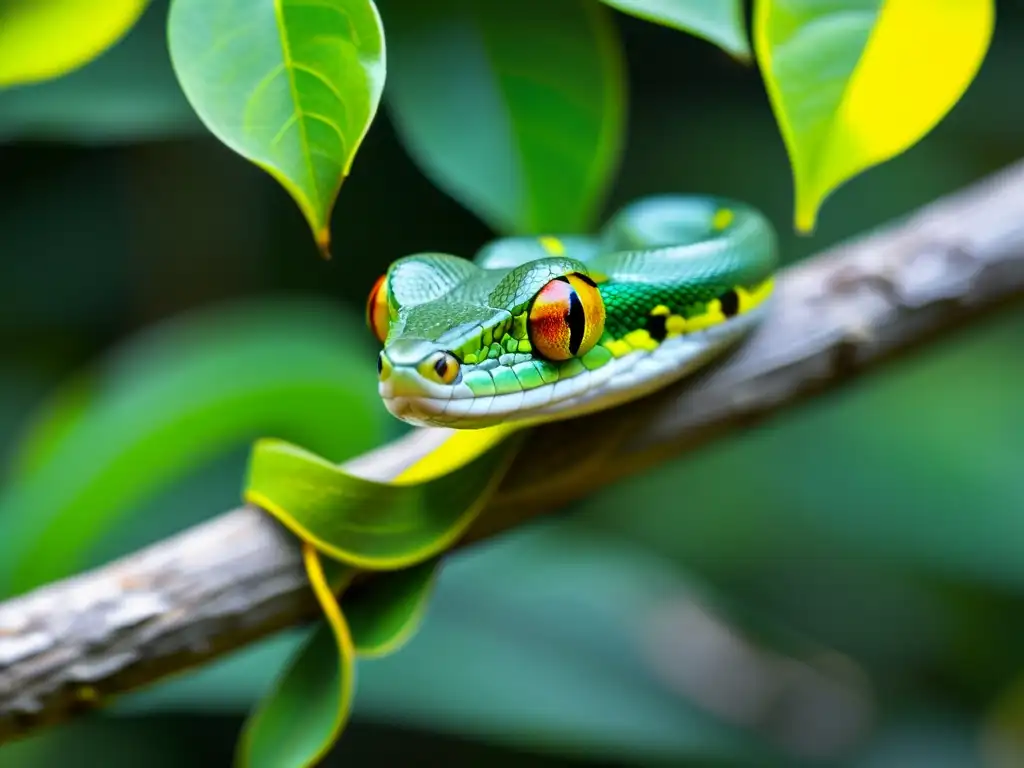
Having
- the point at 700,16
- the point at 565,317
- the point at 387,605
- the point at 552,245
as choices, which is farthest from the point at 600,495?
the point at 700,16

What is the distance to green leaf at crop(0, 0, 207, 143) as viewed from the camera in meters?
1.22

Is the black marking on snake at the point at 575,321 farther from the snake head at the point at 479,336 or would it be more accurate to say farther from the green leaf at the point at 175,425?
the green leaf at the point at 175,425

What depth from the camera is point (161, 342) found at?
5.72 ft

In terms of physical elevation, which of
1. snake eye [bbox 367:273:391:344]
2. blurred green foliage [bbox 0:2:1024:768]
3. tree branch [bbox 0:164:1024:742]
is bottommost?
blurred green foliage [bbox 0:2:1024:768]

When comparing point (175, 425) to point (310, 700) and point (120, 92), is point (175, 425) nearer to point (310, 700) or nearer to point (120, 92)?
point (120, 92)

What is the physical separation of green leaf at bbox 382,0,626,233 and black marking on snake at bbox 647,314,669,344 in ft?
0.72

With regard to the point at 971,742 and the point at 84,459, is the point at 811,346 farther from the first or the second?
the point at 971,742

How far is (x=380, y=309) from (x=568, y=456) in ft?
0.77

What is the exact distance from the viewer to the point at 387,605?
3.07ft

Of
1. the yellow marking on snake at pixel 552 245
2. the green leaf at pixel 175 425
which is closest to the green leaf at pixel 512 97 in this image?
the yellow marking on snake at pixel 552 245

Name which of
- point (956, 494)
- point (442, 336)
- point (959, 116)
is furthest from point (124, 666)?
point (959, 116)

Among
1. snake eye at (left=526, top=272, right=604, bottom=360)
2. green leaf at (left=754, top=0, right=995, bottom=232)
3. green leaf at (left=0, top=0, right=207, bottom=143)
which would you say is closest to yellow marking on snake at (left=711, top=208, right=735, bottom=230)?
snake eye at (left=526, top=272, right=604, bottom=360)

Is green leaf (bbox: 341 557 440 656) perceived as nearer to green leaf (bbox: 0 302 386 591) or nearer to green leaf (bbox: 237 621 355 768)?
green leaf (bbox: 237 621 355 768)

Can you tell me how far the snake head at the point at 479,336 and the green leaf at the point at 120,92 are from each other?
52 cm
